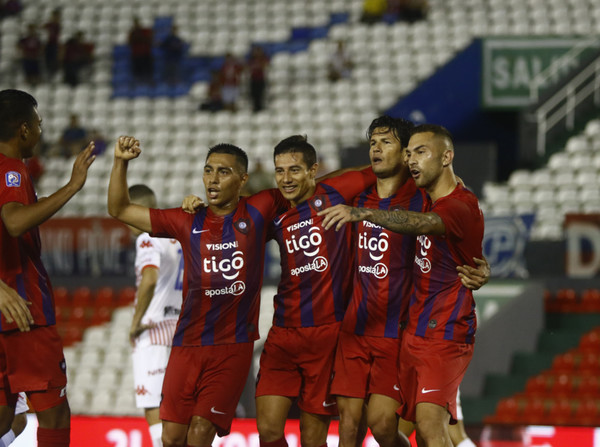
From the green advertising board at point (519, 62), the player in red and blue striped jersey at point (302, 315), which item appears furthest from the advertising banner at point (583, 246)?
the player in red and blue striped jersey at point (302, 315)

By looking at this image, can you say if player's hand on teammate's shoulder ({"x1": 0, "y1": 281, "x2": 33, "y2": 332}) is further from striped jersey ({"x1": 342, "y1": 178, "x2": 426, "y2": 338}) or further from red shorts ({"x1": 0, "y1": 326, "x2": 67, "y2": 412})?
striped jersey ({"x1": 342, "y1": 178, "x2": 426, "y2": 338})

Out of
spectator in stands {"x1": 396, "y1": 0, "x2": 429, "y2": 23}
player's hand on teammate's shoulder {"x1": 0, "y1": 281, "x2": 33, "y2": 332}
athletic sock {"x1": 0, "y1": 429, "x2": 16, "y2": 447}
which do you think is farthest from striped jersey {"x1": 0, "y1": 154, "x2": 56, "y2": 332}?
spectator in stands {"x1": 396, "y1": 0, "x2": 429, "y2": 23}

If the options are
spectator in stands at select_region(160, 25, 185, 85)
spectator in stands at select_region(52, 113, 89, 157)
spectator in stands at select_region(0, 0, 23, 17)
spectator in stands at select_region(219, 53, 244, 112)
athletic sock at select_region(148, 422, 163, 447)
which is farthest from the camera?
spectator in stands at select_region(0, 0, 23, 17)

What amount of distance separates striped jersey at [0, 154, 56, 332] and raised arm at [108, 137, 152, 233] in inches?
18.4

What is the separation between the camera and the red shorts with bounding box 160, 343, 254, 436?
5551 millimetres

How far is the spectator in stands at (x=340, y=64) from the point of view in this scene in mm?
17891

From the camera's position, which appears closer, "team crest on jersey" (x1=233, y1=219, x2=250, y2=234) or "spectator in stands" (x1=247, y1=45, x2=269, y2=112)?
"team crest on jersey" (x1=233, y1=219, x2=250, y2=234)

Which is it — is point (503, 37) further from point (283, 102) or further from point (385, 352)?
point (385, 352)

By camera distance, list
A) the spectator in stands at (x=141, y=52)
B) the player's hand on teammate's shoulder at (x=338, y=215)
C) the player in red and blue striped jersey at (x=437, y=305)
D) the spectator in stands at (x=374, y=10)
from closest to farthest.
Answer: the player's hand on teammate's shoulder at (x=338, y=215)
the player in red and blue striped jersey at (x=437, y=305)
the spectator in stands at (x=374, y=10)
the spectator in stands at (x=141, y=52)

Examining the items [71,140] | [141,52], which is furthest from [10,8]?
[71,140]

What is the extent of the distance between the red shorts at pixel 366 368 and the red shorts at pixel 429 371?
0.23ft

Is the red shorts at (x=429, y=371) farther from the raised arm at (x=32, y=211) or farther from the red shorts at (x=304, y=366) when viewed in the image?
the raised arm at (x=32, y=211)

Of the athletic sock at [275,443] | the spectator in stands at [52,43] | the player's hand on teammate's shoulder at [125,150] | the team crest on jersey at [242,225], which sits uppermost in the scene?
the spectator in stands at [52,43]

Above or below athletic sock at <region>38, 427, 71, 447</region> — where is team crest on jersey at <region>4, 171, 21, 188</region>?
above
